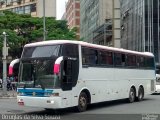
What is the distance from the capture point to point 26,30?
49812mm

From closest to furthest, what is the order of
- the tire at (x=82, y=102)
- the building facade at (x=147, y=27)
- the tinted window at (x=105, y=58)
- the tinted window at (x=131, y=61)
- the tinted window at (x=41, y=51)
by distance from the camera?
1. the tinted window at (x=41, y=51)
2. the tire at (x=82, y=102)
3. the tinted window at (x=105, y=58)
4. the tinted window at (x=131, y=61)
5. the building facade at (x=147, y=27)

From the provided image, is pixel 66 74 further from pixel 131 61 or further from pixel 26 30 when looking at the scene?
pixel 26 30

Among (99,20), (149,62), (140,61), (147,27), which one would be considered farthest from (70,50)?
(99,20)

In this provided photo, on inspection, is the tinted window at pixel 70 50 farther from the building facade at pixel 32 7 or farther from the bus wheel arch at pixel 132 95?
the building facade at pixel 32 7

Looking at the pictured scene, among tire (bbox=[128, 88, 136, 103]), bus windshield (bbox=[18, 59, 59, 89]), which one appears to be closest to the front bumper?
bus windshield (bbox=[18, 59, 59, 89])

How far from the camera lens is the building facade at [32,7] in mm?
76938

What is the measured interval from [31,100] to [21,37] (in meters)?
30.4

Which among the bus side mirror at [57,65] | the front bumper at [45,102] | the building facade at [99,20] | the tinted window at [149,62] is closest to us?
the bus side mirror at [57,65]

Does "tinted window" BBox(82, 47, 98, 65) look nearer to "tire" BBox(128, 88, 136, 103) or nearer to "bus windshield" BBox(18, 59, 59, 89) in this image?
"bus windshield" BBox(18, 59, 59, 89)

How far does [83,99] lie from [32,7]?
61.5 m

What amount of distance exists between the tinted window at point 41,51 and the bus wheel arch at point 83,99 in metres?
2.36

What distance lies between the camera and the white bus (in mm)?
16594

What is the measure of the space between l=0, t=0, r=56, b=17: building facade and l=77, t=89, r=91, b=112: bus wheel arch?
58.5 meters

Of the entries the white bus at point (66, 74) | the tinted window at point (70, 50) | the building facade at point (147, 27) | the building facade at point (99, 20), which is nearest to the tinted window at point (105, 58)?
the white bus at point (66, 74)
